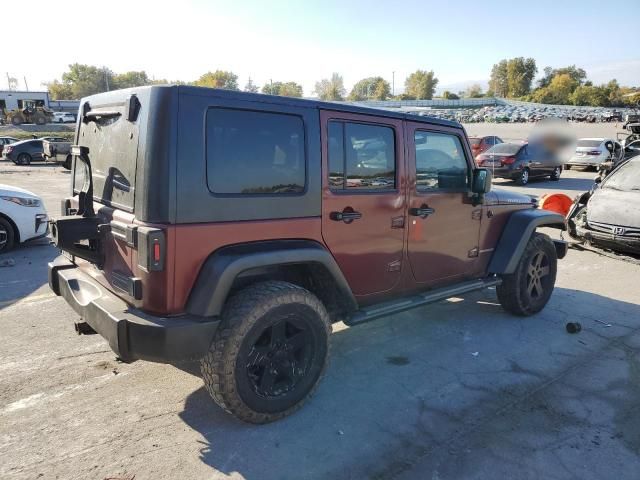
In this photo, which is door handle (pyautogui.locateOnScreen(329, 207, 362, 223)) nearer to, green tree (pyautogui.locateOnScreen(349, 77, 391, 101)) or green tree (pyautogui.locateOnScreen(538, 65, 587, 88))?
green tree (pyautogui.locateOnScreen(538, 65, 587, 88))

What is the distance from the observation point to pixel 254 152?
3.00 m

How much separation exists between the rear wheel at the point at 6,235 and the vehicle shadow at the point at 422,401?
17.2 feet

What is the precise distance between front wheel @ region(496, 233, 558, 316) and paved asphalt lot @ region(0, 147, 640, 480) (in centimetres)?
27

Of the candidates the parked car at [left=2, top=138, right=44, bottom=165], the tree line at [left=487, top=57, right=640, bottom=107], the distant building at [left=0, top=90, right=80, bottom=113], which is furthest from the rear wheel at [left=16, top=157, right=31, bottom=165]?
the tree line at [left=487, top=57, right=640, bottom=107]

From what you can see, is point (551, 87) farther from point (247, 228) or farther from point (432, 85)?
point (432, 85)

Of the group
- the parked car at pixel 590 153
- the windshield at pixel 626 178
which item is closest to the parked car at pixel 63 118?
the parked car at pixel 590 153

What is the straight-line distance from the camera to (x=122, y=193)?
299cm

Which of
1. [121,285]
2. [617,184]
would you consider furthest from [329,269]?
[617,184]

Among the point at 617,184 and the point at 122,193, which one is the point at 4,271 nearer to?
the point at 122,193

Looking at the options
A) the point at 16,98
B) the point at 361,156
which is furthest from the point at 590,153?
the point at 16,98

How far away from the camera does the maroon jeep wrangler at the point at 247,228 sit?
2.70 metres

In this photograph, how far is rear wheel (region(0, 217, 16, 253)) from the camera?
7293 millimetres

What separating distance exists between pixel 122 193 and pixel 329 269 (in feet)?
4.67

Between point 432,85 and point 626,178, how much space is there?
462 feet
